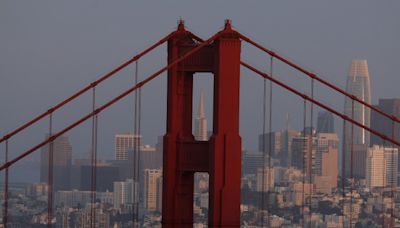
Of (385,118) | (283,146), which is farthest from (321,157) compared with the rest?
(385,118)

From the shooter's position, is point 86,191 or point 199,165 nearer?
point 199,165

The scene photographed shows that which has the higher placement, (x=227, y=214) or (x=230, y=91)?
(x=230, y=91)

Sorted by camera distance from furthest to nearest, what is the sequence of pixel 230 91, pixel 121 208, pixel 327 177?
pixel 327 177 < pixel 121 208 < pixel 230 91

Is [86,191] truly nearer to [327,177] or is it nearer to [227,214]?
[327,177]

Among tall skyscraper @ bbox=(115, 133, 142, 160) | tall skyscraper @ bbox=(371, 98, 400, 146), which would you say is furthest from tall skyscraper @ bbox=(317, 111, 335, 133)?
tall skyscraper @ bbox=(115, 133, 142, 160)

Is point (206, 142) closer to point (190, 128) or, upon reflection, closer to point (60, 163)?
point (190, 128)

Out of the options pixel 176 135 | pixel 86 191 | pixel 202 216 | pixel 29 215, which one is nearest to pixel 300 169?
pixel 86 191
